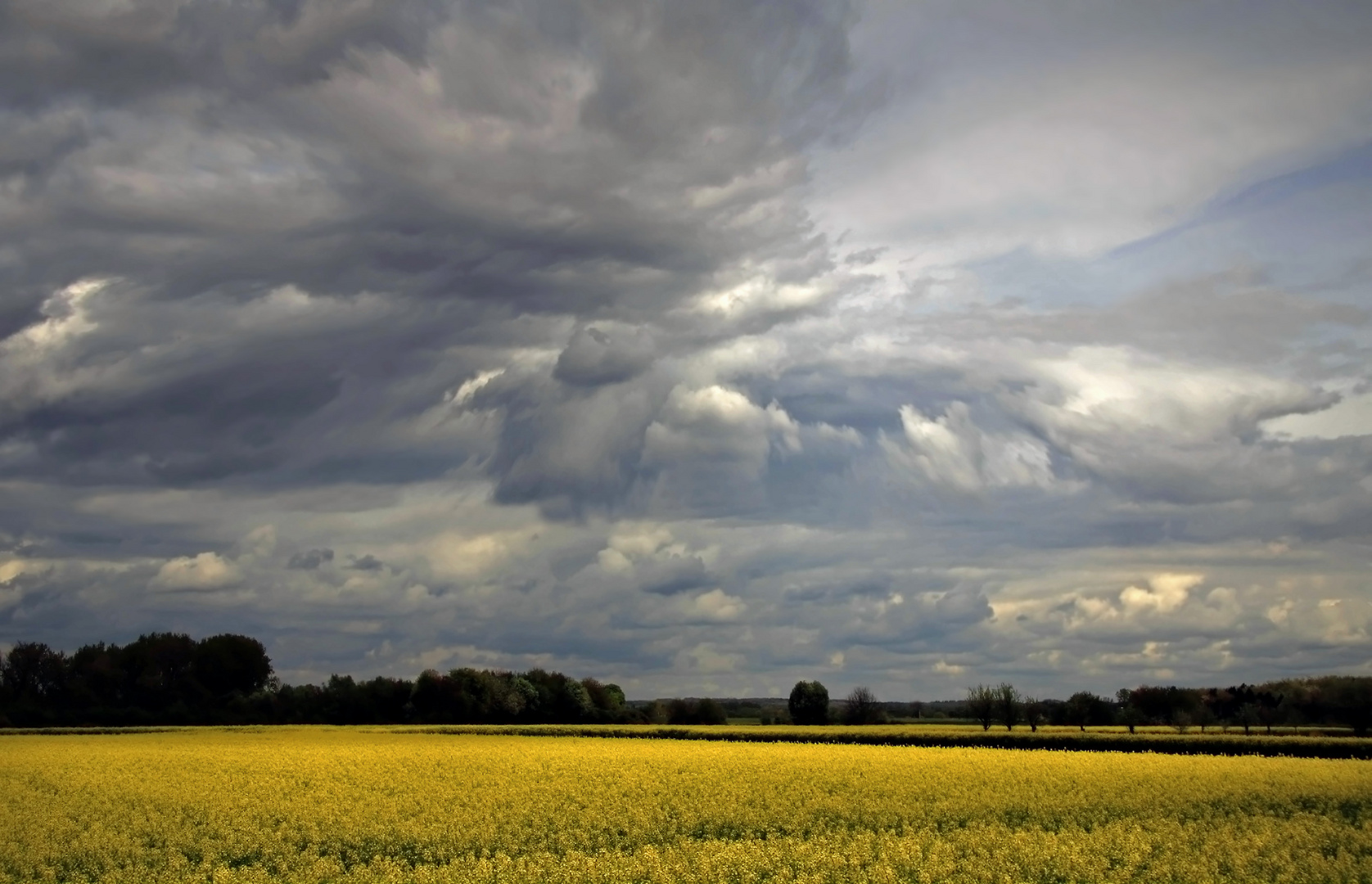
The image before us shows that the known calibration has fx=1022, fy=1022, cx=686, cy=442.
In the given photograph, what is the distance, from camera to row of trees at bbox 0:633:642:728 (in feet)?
380

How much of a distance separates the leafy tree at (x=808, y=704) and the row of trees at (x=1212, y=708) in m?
18.1

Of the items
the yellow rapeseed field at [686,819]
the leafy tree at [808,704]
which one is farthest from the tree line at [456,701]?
the yellow rapeseed field at [686,819]

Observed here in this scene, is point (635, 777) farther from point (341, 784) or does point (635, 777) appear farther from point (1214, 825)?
point (1214, 825)

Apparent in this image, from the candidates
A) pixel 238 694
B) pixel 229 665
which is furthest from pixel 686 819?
pixel 229 665

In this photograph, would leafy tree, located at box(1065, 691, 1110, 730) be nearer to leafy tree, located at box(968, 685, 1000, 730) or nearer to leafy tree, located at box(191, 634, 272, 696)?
leafy tree, located at box(968, 685, 1000, 730)

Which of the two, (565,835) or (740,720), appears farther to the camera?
(740,720)

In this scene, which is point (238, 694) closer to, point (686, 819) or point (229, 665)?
point (229, 665)

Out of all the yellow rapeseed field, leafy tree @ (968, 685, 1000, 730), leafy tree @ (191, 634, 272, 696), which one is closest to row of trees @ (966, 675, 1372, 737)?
leafy tree @ (968, 685, 1000, 730)

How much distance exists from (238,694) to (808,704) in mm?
70238

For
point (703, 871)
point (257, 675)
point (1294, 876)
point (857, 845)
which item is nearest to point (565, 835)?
point (703, 871)

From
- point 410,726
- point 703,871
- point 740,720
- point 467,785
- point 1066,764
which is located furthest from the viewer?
point 740,720

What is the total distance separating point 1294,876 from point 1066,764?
873 inches

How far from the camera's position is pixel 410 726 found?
98500mm

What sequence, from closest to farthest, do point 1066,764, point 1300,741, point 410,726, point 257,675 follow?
1. point 1066,764
2. point 1300,741
3. point 410,726
4. point 257,675
